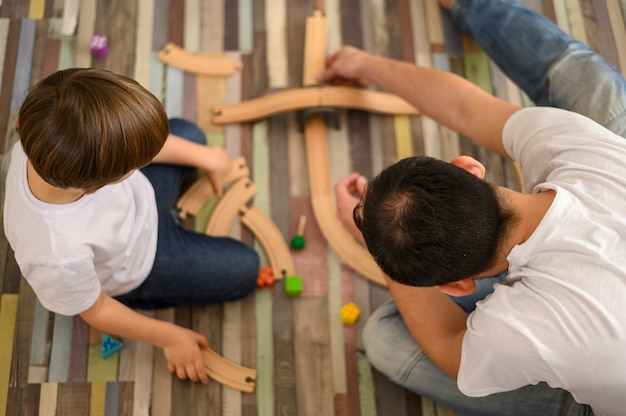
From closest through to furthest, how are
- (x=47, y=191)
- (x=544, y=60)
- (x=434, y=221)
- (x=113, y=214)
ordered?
(x=434, y=221), (x=47, y=191), (x=113, y=214), (x=544, y=60)

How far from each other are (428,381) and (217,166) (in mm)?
593

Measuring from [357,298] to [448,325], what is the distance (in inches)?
11.6

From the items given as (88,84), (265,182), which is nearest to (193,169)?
(265,182)

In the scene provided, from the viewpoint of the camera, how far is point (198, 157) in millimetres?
1267

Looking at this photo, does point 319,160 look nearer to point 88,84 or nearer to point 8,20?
point 88,84

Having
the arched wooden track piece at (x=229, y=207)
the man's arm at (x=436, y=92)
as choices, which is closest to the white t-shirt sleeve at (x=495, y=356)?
the man's arm at (x=436, y=92)

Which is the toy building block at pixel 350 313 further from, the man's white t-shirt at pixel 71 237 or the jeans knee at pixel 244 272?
the man's white t-shirt at pixel 71 237

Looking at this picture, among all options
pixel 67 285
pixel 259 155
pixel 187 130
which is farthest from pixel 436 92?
pixel 67 285

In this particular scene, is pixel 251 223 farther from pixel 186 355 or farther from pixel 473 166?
pixel 473 166

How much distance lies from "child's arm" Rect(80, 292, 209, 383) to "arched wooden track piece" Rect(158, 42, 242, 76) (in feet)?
1.98

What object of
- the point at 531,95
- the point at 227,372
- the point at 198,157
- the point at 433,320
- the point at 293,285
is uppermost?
the point at 531,95

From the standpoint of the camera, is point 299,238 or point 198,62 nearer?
point 299,238

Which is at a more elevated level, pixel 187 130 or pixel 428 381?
pixel 187 130

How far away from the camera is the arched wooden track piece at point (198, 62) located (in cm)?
145
